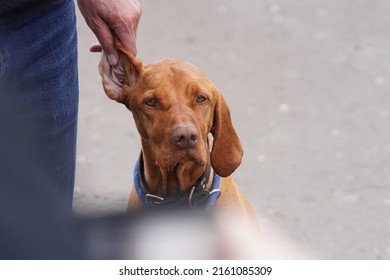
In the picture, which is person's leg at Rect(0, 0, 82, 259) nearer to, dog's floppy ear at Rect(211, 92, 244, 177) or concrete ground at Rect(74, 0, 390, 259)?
dog's floppy ear at Rect(211, 92, 244, 177)

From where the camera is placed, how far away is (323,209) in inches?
181

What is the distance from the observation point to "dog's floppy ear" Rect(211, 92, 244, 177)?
118 inches

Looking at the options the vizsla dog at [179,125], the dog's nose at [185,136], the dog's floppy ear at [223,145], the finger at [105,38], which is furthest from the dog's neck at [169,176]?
the finger at [105,38]

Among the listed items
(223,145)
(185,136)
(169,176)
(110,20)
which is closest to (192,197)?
(169,176)

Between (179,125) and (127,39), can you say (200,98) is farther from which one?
(127,39)

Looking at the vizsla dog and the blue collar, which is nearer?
the vizsla dog

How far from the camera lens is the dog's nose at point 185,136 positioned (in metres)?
2.78

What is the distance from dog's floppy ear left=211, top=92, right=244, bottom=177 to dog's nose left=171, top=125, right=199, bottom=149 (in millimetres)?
216

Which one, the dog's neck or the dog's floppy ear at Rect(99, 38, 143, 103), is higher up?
the dog's floppy ear at Rect(99, 38, 143, 103)

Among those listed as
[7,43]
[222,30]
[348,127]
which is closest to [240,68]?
[222,30]

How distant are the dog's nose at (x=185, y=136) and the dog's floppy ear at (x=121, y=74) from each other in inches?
11.9

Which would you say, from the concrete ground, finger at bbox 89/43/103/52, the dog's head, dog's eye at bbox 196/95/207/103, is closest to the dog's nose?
the dog's head
